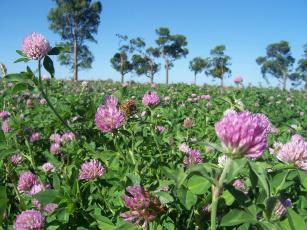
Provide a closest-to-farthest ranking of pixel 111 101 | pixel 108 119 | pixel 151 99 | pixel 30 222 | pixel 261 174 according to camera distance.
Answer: pixel 261 174
pixel 30 222
pixel 108 119
pixel 111 101
pixel 151 99

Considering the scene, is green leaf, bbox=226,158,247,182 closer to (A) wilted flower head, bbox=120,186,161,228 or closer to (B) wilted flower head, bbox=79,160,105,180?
(A) wilted flower head, bbox=120,186,161,228

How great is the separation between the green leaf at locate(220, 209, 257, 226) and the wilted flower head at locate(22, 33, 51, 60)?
150 cm

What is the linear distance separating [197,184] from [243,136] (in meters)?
0.40

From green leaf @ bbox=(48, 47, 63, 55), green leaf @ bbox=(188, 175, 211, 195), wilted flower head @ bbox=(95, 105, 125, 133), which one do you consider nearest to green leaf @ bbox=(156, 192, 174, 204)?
green leaf @ bbox=(188, 175, 211, 195)

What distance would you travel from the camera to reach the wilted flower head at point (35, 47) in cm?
219

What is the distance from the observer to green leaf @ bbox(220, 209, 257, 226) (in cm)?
113

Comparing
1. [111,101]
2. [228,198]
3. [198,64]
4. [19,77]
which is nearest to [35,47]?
[19,77]

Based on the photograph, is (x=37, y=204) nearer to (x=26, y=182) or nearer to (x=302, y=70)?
(x=26, y=182)

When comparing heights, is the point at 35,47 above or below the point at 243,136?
above

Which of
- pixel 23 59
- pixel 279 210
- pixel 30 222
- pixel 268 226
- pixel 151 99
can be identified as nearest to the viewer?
pixel 268 226

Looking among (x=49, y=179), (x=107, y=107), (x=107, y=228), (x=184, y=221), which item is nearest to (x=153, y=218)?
(x=107, y=228)

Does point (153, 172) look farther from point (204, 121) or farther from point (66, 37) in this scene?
point (66, 37)

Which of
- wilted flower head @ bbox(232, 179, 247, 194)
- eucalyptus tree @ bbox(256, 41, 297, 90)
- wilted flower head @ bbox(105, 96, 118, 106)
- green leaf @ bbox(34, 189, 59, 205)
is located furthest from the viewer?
eucalyptus tree @ bbox(256, 41, 297, 90)

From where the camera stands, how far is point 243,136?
A: 3.49 feet
